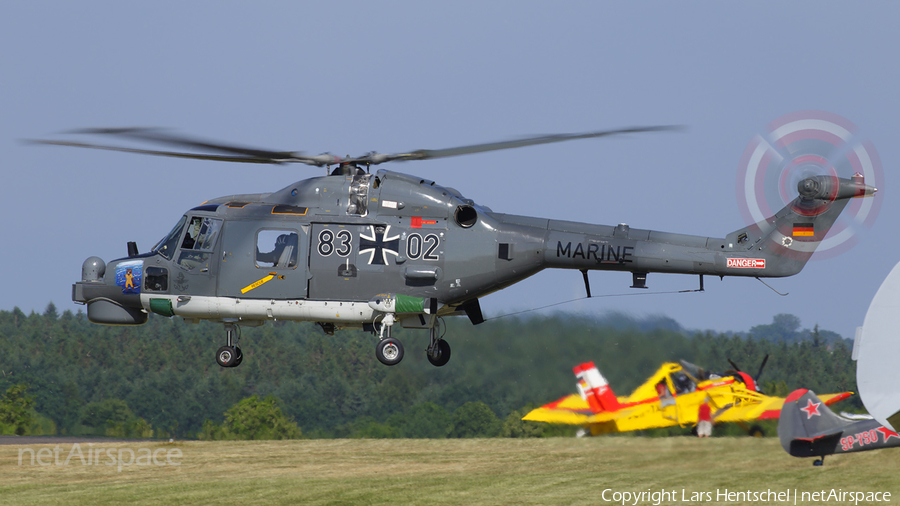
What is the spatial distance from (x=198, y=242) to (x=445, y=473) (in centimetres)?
1411

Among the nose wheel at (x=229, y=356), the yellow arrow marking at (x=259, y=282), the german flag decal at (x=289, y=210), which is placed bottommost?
the nose wheel at (x=229, y=356)

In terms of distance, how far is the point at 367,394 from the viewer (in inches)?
1812

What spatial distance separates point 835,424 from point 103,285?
1782 centimetres

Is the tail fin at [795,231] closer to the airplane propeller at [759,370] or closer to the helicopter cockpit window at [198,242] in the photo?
the airplane propeller at [759,370]

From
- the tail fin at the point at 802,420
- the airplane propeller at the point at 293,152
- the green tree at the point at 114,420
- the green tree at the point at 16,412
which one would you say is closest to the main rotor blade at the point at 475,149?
the airplane propeller at the point at 293,152

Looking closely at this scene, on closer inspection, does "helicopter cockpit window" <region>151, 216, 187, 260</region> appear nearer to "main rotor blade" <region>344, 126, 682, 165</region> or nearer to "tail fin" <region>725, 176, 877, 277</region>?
"main rotor blade" <region>344, 126, 682, 165</region>

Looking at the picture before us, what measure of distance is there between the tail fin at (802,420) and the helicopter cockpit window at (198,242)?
45.8 ft

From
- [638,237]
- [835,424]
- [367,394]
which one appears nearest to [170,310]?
[638,237]

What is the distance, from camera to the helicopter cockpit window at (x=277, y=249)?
59.3 ft

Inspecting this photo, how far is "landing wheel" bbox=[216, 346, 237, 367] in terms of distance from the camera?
1900 cm

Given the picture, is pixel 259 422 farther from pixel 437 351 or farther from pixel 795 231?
pixel 795 231

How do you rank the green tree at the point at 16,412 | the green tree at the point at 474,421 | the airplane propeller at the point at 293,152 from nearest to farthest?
the airplane propeller at the point at 293,152 → the green tree at the point at 474,421 → the green tree at the point at 16,412

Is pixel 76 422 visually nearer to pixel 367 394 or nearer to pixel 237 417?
pixel 237 417

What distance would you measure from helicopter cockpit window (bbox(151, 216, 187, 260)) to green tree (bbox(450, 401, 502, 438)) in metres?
15.0
